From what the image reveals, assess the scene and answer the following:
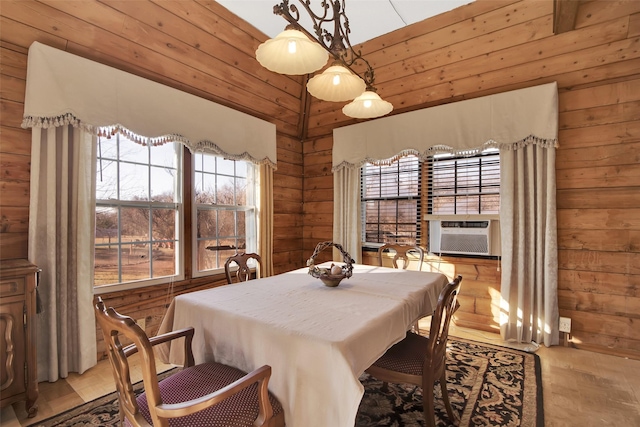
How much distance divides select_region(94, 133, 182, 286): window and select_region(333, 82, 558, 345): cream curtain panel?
2.52 metres

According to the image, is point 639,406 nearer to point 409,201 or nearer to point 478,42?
point 409,201

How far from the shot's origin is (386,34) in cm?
345

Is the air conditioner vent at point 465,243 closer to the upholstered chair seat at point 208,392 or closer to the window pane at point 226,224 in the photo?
the window pane at point 226,224

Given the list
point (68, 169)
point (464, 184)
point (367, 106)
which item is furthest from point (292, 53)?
point (464, 184)

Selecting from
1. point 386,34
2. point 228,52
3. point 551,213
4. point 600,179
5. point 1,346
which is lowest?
→ point 1,346

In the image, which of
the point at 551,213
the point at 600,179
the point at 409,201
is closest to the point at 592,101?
the point at 600,179

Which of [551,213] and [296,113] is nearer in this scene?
[551,213]

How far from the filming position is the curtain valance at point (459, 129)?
2820 mm

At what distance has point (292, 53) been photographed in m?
1.66

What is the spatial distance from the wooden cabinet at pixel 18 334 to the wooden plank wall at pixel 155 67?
0.45 m

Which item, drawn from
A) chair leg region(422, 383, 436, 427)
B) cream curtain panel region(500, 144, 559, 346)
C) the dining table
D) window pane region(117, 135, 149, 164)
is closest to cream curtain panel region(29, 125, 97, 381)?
window pane region(117, 135, 149, 164)

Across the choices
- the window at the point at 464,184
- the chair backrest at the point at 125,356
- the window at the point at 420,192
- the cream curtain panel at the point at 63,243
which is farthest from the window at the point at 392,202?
the chair backrest at the point at 125,356

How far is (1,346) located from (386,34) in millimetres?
4028

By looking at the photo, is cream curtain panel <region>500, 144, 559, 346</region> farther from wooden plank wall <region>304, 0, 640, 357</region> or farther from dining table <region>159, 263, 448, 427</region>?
dining table <region>159, 263, 448, 427</region>
